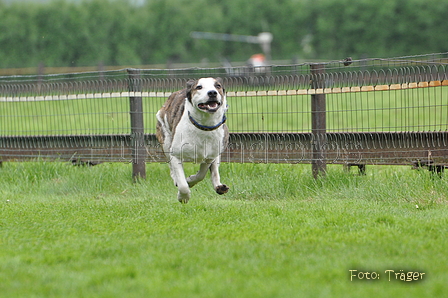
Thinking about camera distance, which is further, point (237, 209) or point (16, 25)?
point (16, 25)

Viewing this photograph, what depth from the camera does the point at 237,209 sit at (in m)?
6.86

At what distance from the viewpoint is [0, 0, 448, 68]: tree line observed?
3631 centimetres

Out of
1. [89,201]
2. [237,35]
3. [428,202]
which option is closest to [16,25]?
[237,35]

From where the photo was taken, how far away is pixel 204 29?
4406cm

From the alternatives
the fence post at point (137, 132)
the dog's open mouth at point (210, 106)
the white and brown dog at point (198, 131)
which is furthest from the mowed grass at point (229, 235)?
the dog's open mouth at point (210, 106)

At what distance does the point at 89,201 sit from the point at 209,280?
4.05 m

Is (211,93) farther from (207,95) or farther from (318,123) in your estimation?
(318,123)

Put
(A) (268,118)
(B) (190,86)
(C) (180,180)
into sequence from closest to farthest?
1. (B) (190,86)
2. (C) (180,180)
3. (A) (268,118)

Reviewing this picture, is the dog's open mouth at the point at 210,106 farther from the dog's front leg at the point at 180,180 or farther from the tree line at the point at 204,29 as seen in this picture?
the tree line at the point at 204,29

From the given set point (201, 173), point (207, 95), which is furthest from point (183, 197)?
point (207, 95)

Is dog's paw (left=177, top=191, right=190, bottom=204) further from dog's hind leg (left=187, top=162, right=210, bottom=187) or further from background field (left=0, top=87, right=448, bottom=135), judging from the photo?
background field (left=0, top=87, right=448, bottom=135)

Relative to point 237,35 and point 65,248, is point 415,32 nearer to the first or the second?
point 237,35

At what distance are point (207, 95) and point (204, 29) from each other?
38741 millimetres

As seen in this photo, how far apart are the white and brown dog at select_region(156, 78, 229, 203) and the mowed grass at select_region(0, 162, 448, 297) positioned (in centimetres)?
40
